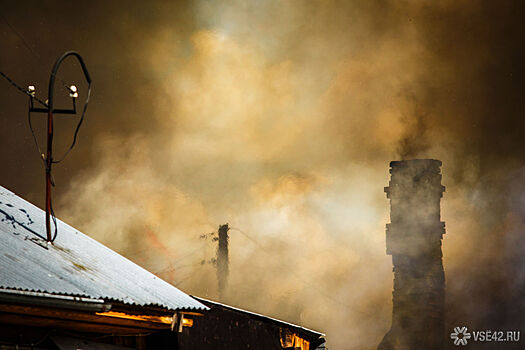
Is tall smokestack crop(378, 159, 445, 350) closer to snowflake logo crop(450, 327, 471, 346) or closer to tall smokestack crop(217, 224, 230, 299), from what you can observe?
snowflake logo crop(450, 327, 471, 346)

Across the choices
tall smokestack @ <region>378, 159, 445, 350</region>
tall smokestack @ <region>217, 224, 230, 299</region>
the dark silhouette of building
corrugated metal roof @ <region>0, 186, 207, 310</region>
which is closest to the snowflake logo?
tall smokestack @ <region>378, 159, 445, 350</region>

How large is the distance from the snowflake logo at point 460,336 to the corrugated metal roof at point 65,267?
20189mm

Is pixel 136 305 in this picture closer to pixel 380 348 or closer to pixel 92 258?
pixel 92 258

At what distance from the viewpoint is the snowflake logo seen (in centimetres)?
2648

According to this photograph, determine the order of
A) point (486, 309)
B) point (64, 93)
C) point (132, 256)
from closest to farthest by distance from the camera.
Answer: point (486, 309) < point (64, 93) < point (132, 256)

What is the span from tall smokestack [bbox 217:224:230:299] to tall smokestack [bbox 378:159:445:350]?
11989 millimetres

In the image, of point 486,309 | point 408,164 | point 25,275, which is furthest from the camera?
point 486,309

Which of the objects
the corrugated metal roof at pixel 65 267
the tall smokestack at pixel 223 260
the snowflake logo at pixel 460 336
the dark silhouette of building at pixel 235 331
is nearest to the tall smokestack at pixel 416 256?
the snowflake logo at pixel 460 336

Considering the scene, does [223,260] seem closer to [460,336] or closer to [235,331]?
[460,336]

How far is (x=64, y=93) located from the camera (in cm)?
3216

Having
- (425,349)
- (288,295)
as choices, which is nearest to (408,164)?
(425,349)

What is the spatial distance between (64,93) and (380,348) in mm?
20610

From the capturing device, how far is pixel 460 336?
2675cm

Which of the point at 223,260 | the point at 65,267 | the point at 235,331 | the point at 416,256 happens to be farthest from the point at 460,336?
the point at 65,267
